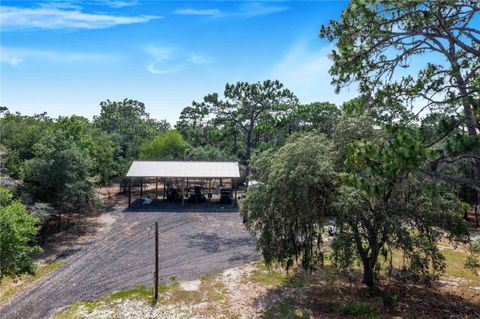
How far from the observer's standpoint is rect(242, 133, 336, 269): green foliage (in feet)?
36.4

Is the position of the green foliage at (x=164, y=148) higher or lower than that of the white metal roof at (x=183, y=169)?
higher

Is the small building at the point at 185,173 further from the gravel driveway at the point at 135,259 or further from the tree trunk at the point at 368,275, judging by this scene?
the tree trunk at the point at 368,275

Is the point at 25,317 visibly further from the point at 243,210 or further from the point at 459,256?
the point at 459,256

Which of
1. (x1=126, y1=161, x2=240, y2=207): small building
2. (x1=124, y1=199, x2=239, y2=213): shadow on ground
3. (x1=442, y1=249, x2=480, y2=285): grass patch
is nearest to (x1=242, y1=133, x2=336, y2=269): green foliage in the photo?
(x1=442, y1=249, x2=480, y2=285): grass patch

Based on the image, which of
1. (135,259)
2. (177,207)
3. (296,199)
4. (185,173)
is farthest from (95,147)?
(296,199)

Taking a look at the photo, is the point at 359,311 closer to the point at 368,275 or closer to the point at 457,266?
the point at 368,275

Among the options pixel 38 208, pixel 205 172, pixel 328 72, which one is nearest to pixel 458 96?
pixel 328 72

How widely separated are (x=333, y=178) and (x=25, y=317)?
39.9 ft

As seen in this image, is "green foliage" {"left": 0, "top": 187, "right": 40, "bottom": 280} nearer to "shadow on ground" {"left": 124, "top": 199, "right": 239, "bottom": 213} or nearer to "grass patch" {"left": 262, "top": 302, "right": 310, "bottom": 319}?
"grass patch" {"left": 262, "top": 302, "right": 310, "bottom": 319}

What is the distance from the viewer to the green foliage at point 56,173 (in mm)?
19453

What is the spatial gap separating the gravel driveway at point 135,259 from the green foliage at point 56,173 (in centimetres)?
362

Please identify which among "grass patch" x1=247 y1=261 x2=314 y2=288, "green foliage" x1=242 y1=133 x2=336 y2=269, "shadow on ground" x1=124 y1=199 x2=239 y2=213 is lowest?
"grass patch" x1=247 y1=261 x2=314 y2=288

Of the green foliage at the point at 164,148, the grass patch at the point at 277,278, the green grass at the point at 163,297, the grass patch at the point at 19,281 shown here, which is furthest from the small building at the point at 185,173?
the green grass at the point at 163,297

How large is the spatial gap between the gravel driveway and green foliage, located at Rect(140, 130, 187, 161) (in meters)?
15.0
